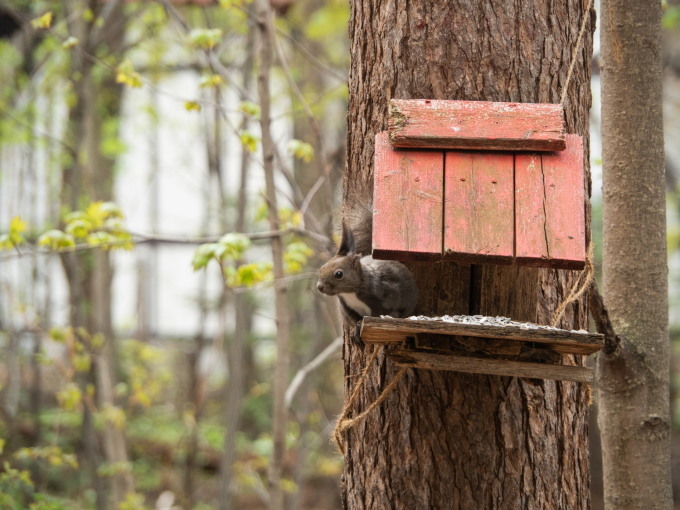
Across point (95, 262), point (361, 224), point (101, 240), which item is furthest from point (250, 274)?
point (95, 262)

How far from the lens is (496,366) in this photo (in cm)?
195

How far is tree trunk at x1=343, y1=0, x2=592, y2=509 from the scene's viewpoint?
2.18 m

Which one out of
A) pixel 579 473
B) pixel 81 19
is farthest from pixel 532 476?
pixel 81 19

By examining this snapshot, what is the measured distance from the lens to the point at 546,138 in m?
1.97

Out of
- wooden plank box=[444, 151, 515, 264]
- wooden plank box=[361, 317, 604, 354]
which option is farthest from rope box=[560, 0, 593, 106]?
wooden plank box=[361, 317, 604, 354]

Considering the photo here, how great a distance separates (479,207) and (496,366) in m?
0.41

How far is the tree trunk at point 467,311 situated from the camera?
7.16 feet

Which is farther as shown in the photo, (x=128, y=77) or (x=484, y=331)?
(x=128, y=77)

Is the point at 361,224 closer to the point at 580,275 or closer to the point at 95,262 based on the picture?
the point at 580,275

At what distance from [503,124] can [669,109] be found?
954 cm

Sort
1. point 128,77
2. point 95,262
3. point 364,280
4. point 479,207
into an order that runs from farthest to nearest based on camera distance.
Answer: point 95,262
point 128,77
point 364,280
point 479,207

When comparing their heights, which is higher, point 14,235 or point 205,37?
point 205,37

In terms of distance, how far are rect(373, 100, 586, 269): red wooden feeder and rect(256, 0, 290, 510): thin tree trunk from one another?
1770 millimetres

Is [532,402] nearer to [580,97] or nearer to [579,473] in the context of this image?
[579,473]
